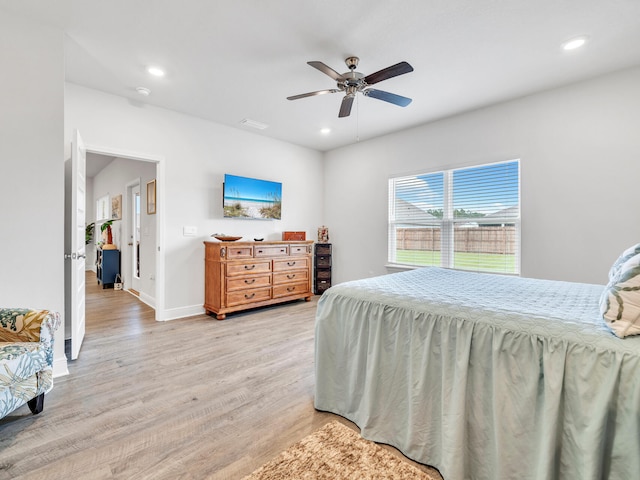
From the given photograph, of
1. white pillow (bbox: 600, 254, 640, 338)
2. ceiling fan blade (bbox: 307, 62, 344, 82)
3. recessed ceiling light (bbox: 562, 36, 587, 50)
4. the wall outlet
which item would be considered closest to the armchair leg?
the wall outlet

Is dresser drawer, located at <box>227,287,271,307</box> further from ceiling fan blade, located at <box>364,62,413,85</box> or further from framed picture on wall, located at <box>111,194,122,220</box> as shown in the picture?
framed picture on wall, located at <box>111,194,122,220</box>

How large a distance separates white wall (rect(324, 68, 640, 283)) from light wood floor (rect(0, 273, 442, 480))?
9.49ft

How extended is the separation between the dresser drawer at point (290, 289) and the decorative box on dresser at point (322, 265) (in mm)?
557

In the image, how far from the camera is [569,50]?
8.33 ft

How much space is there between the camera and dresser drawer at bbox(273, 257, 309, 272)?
4.52 metres

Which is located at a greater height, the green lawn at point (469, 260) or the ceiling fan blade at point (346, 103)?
the ceiling fan blade at point (346, 103)

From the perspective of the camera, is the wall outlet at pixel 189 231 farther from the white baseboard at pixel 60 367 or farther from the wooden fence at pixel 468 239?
the wooden fence at pixel 468 239

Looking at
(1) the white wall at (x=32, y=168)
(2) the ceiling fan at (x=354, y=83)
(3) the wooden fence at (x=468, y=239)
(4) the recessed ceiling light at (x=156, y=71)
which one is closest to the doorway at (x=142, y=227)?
(1) the white wall at (x=32, y=168)

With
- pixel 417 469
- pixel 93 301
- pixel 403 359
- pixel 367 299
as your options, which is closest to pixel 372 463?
pixel 417 469

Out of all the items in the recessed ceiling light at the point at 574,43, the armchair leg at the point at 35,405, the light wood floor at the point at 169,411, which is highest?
the recessed ceiling light at the point at 574,43

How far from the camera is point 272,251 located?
4477 millimetres

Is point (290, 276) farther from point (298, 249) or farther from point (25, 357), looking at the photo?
point (25, 357)

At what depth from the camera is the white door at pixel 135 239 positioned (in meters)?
5.47

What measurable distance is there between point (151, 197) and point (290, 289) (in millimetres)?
2642
